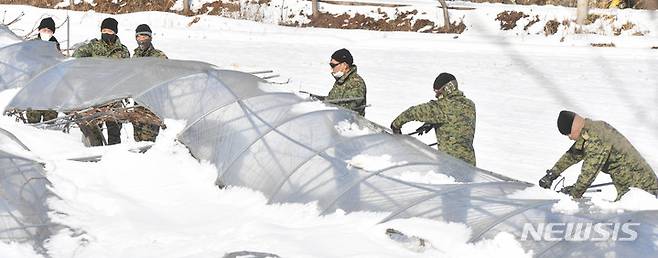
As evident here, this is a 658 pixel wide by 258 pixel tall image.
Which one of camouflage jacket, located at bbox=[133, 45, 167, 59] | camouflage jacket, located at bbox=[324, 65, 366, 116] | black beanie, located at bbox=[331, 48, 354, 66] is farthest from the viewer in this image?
camouflage jacket, located at bbox=[133, 45, 167, 59]

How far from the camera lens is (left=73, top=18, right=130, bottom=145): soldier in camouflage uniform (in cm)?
1010

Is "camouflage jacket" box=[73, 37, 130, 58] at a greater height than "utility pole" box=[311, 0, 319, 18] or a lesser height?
greater

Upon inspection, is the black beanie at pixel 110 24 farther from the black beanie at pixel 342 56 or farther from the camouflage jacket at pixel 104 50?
the black beanie at pixel 342 56

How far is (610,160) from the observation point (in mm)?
7090

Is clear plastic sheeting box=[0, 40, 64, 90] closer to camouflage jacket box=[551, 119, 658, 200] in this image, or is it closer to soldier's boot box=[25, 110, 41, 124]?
soldier's boot box=[25, 110, 41, 124]

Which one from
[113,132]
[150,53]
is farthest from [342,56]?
[113,132]

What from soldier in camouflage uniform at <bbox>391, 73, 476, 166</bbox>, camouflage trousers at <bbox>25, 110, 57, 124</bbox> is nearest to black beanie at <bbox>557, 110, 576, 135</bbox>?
soldier in camouflage uniform at <bbox>391, 73, 476, 166</bbox>

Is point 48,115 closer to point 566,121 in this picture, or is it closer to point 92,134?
point 92,134

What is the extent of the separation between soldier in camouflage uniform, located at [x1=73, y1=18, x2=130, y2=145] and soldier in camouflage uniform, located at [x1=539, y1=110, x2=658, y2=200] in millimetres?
5402

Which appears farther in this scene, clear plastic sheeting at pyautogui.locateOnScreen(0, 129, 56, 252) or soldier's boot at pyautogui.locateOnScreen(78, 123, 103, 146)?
soldier's boot at pyautogui.locateOnScreen(78, 123, 103, 146)

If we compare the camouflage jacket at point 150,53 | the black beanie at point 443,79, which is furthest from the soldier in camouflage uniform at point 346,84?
the camouflage jacket at point 150,53

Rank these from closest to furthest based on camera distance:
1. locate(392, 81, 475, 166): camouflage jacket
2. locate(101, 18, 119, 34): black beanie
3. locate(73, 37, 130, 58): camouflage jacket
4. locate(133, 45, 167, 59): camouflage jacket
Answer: locate(392, 81, 475, 166): camouflage jacket, locate(101, 18, 119, 34): black beanie, locate(133, 45, 167, 59): camouflage jacket, locate(73, 37, 130, 58): camouflage jacket

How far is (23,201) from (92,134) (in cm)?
294

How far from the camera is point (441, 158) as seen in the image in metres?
7.76
